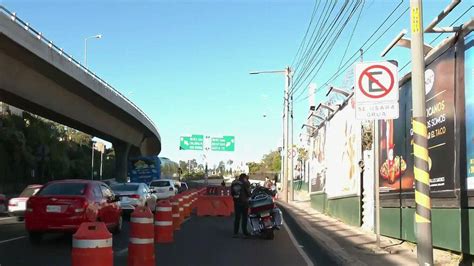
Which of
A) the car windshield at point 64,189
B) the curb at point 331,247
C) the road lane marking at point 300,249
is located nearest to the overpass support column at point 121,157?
the road lane marking at point 300,249

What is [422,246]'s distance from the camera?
862 cm

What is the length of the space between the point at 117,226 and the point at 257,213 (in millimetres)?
4122

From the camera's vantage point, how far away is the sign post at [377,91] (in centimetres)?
1145

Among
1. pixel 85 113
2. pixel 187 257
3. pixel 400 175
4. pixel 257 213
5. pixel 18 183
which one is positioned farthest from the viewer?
pixel 18 183

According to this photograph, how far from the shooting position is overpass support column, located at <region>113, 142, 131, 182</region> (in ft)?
210

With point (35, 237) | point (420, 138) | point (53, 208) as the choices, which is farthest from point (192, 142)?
point (420, 138)

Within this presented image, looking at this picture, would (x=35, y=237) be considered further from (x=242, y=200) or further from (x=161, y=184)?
(x=161, y=184)

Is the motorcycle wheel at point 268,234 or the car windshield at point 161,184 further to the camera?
the car windshield at point 161,184

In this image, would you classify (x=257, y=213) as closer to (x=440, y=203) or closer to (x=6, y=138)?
(x=440, y=203)

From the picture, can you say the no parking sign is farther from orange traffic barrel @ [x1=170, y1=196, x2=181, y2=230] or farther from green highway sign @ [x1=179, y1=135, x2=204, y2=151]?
green highway sign @ [x1=179, y1=135, x2=204, y2=151]

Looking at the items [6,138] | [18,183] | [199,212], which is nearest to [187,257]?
[199,212]

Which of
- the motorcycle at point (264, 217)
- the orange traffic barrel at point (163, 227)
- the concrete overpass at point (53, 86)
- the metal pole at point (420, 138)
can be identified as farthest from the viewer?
the concrete overpass at point (53, 86)

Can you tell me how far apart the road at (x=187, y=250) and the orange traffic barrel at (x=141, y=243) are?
1.17m

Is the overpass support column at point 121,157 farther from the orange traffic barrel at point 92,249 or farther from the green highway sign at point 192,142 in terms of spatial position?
the orange traffic barrel at point 92,249
